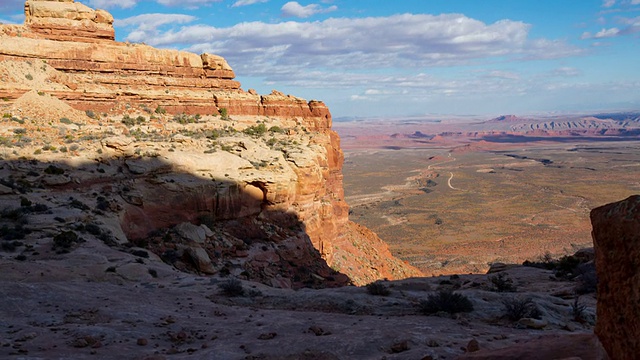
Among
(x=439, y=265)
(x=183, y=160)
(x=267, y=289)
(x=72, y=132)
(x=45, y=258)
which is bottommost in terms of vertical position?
(x=439, y=265)

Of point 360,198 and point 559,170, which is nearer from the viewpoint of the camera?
point 360,198

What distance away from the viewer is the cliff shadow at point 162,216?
1922cm

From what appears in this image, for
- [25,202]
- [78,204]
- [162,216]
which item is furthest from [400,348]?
[25,202]

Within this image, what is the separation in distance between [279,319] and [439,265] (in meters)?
35.5

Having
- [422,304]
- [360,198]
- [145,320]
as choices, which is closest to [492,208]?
[360,198]

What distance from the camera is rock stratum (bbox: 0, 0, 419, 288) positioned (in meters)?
22.2

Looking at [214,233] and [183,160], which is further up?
[183,160]

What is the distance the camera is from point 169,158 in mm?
25344

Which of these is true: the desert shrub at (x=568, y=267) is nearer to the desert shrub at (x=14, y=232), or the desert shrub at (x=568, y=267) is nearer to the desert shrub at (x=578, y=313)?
the desert shrub at (x=578, y=313)

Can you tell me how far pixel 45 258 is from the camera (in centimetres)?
1568

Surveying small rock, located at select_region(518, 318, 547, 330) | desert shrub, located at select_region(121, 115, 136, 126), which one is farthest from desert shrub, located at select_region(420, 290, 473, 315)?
desert shrub, located at select_region(121, 115, 136, 126)

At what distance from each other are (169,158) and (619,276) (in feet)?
76.8

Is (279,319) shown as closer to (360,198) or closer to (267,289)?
(267,289)

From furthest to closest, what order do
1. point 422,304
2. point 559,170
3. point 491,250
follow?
1. point 559,170
2. point 491,250
3. point 422,304
